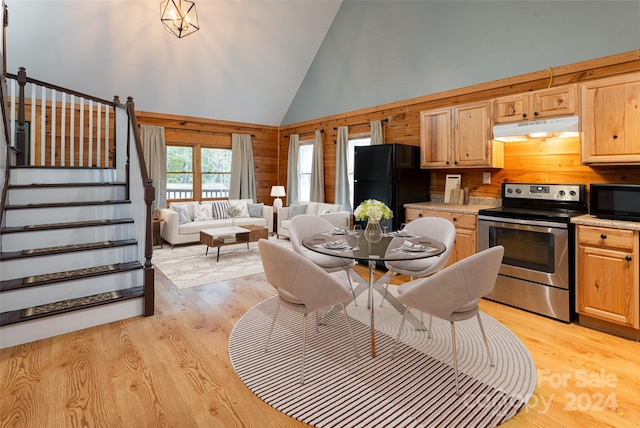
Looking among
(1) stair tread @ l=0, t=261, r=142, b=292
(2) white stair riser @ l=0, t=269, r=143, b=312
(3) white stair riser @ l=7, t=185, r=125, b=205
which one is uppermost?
Result: (3) white stair riser @ l=7, t=185, r=125, b=205

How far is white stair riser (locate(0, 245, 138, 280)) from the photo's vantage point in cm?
289

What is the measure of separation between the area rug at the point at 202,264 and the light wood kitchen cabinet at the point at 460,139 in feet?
9.17

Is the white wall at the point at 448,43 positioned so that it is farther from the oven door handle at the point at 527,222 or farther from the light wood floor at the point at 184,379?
the light wood floor at the point at 184,379

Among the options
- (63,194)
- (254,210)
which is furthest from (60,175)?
(254,210)

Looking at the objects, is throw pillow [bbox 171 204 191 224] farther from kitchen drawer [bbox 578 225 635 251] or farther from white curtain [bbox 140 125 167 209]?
kitchen drawer [bbox 578 225 635 251]

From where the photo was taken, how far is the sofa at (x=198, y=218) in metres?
6.11

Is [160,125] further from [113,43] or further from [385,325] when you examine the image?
[385,325]

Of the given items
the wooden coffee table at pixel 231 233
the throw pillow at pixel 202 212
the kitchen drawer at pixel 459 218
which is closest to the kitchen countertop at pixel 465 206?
the kitchen drawer at pixel 459 218

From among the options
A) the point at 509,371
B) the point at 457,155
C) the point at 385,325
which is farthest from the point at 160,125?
the point at 509,371

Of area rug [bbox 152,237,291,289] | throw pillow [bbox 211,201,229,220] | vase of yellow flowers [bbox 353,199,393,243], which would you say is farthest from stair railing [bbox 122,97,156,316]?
throw pillow [bbox 211,201,229,220]

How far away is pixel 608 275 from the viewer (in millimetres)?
2785

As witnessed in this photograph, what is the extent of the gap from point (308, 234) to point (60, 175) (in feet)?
9.41

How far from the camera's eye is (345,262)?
3.09m

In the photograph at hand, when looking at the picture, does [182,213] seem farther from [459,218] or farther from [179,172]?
[459,218]
